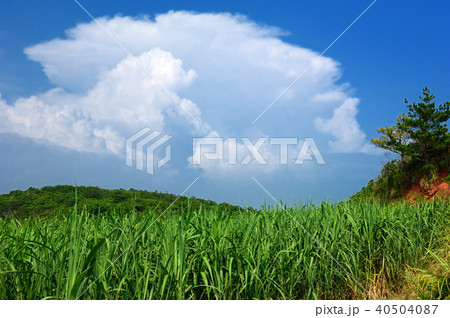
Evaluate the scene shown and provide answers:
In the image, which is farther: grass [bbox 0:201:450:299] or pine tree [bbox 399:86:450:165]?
pine tree [bbox 399:86:450:165]

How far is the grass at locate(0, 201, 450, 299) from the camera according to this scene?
313 cm

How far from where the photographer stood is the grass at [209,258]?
10.3 ft

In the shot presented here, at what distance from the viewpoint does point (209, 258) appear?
373 cm

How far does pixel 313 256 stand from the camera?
4398 mm
